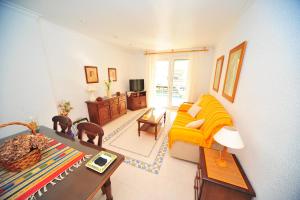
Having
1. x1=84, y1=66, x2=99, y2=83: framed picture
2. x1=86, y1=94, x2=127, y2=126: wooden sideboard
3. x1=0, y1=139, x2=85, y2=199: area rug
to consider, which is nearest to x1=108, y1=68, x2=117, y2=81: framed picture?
x1=84, y1=66, x2=99, y2=83: framed picture

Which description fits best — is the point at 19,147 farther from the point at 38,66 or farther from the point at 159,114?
the point at 159,114

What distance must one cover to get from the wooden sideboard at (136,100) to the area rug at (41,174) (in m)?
3.42

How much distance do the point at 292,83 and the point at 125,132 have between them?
2.90 meters

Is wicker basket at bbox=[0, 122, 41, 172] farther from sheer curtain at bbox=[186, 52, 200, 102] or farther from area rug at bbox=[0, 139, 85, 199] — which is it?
sheer curtain at bbox=[186, 52, 200, 102]

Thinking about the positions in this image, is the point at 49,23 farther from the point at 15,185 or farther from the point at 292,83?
the point at 292,83

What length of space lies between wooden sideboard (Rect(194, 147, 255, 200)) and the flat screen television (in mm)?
3879

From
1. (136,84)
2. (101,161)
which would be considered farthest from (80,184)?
(136,84)

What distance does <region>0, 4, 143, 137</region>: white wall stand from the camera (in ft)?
5.15

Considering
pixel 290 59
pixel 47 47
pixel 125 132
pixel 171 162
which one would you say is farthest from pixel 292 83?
pixel 47 47

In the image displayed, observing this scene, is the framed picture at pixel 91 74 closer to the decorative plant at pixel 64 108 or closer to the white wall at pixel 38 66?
the white wall at pixel 38 66

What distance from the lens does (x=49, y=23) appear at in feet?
6.86

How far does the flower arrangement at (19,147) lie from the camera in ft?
2.61

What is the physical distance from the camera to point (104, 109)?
3131mm

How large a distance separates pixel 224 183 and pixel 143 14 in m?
2.51
